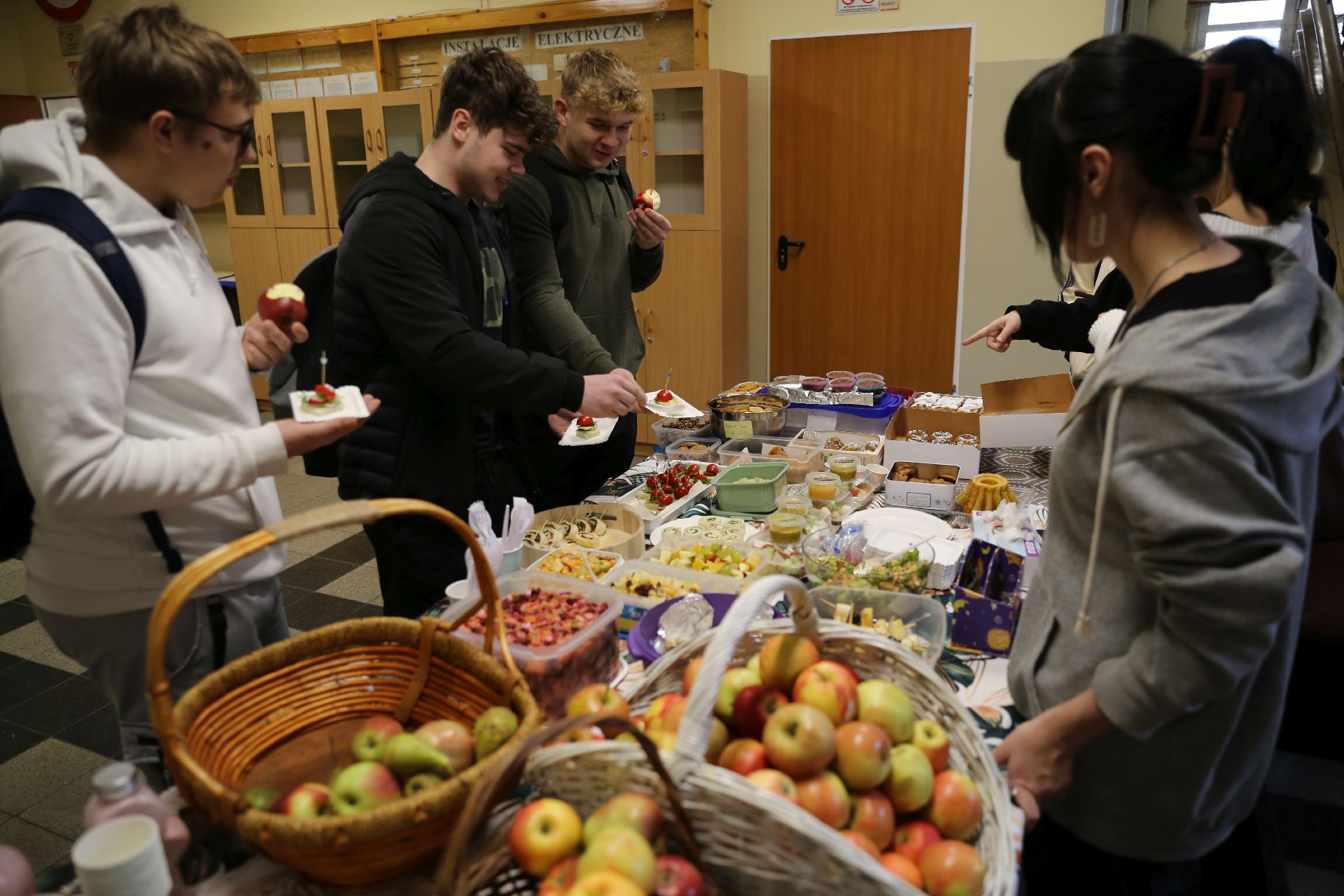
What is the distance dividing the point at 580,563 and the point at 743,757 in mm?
788

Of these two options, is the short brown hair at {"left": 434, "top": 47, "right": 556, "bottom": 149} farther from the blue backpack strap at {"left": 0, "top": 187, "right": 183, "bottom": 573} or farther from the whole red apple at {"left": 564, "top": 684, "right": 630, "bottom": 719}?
the whole red apple at {"left": 564, "top": 684, "right": 630, "bottom": 719}

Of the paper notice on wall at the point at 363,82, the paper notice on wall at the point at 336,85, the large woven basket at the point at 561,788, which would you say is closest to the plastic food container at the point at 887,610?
the large woven basket at the point at 561,788

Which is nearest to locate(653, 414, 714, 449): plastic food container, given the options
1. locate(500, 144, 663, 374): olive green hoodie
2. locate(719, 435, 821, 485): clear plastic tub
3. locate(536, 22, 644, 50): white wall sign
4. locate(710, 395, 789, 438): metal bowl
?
locate(710, 395, 789, 438): metal bowl

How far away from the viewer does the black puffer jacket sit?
1702 millimetres

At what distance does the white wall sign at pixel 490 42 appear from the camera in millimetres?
5297

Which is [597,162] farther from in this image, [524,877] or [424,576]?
[524,877]

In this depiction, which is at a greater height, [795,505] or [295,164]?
[295,164]

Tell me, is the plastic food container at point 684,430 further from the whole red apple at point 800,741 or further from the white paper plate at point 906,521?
the whole red apple at point 800,741

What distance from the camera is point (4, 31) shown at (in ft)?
22.2

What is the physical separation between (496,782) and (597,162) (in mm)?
2128

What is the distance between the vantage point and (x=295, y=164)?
5969 mm

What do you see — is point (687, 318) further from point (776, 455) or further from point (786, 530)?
point (786, 530)

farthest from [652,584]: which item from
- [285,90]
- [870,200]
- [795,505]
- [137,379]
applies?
[285,90]

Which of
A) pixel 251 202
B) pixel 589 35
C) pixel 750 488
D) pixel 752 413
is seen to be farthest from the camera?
pixel 251 202
